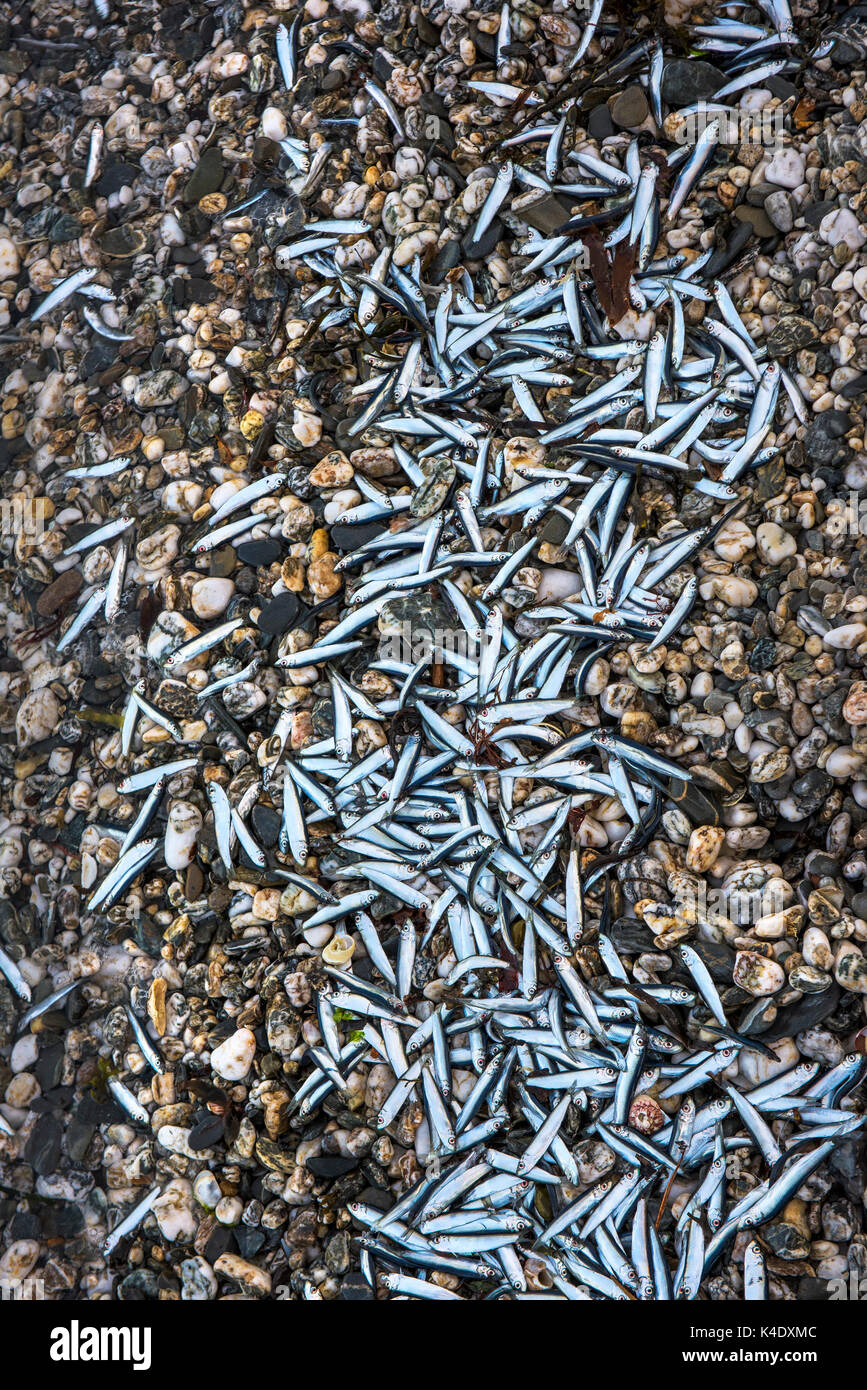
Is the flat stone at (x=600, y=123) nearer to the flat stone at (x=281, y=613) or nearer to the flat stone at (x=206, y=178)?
the flat stone at (x=206, y=178)

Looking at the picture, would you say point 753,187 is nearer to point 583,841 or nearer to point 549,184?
point 549,184

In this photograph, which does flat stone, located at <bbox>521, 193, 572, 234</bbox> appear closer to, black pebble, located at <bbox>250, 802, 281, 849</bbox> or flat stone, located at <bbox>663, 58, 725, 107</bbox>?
flat stone, located at <bbox>663, 58, 725, 107</bbox>

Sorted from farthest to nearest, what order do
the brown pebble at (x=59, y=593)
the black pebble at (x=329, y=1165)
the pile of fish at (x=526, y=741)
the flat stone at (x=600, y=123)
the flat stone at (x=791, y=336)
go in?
1. the brown pebble at (x=59, y=593)
2. the flat stone at (x=600, y=123)
3. the flat stone at (x=791, y=336)
4. the black pebble at (x=329, y=1165)
5. the pile of fish at (x=526, y=741)

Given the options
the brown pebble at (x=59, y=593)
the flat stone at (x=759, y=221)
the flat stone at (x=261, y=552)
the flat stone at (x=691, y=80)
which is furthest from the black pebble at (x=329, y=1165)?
the flat stone at (x=691, y=80)

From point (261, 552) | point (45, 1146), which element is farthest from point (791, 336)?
point (45, 1146)

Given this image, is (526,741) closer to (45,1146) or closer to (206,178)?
(45,1146)

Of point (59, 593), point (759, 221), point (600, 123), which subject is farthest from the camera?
point (59, 593)

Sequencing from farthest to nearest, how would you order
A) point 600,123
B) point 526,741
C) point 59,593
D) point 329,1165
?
1. point 59,593
2. point 600,123
3. point 526,741
4. point 329,1165

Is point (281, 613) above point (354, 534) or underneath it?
underneath

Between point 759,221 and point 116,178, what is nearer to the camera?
point 759,221

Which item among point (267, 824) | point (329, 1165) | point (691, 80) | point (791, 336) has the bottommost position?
point (329, 1165)
